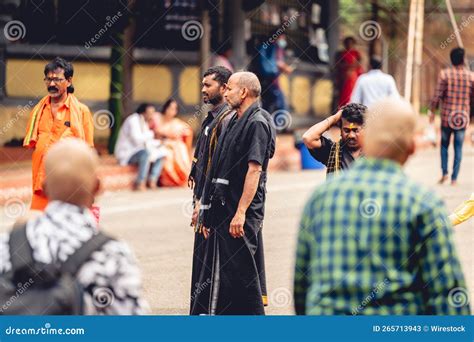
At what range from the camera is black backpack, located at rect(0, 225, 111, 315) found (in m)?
3.83

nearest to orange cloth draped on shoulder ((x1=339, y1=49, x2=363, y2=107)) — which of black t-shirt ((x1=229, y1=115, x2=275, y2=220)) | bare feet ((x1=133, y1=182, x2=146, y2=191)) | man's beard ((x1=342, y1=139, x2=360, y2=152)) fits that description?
bare feet ((x1=133, y1=182, x2=146, y2=191))

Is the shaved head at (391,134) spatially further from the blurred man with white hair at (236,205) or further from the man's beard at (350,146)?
the blurred man with white hair at (236,205)

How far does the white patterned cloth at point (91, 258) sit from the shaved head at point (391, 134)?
2.77ft

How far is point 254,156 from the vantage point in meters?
6.62

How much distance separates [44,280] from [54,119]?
3815mm

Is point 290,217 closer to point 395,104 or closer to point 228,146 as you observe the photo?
point 228,146

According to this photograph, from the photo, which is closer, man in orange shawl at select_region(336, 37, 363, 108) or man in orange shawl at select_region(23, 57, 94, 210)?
man in orange shawl at select_region(23, 57, 94, 210)

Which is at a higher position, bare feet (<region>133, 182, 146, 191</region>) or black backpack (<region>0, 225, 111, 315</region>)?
black backpack (<region>0, 225, 111, 315</region>)

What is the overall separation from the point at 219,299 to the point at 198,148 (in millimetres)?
922

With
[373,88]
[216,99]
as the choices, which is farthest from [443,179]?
[216,99]

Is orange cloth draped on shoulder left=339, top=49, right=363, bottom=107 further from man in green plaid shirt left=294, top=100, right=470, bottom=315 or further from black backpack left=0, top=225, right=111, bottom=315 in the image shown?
black backpack left=0, top=225, right=111, bottom=315

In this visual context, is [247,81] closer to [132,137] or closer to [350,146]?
[350,146]

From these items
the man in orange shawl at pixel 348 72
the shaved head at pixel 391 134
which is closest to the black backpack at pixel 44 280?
the shaved head at pixel 391 134

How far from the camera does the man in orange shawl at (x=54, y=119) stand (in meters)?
7.51
